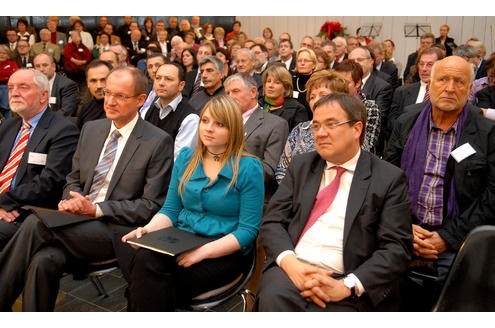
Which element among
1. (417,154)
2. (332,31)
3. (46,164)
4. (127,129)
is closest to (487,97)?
(417,154)

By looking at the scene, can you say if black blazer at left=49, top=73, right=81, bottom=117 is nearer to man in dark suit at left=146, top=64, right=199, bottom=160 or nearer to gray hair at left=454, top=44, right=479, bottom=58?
man in dark suit at left=146, top=64, right=199, bottom=160

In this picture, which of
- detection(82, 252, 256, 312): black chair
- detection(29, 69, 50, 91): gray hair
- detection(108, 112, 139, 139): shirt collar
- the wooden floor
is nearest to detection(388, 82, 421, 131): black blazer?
the wooden floor

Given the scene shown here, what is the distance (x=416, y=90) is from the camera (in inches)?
184

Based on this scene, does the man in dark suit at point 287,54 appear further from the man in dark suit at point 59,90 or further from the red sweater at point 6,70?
the red sweater at point 6,70

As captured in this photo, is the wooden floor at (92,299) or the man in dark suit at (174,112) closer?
the wooden floor at (92,299)

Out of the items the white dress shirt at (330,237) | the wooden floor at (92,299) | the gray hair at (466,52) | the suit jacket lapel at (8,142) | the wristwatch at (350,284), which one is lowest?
the wooden floor at (92,299)

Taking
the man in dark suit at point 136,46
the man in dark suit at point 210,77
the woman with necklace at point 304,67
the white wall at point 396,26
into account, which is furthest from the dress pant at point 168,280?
the white wall at point 396,26

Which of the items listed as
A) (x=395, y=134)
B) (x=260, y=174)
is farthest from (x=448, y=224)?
(x=260, y=174)

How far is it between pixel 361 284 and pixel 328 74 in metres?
1.67

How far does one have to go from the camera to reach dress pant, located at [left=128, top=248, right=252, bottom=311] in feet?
6.86

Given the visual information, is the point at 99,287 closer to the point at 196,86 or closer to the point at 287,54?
the point at 196,86

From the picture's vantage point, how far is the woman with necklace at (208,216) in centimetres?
212

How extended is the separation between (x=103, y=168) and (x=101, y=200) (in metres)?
0.19

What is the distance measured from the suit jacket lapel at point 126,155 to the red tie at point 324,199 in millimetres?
1189
